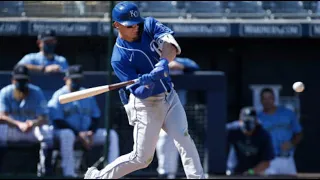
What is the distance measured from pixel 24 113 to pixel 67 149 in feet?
2.04

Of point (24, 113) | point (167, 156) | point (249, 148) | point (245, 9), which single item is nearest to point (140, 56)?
point (167, 156)

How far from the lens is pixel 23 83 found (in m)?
7.74

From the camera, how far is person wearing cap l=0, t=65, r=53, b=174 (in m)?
7.67

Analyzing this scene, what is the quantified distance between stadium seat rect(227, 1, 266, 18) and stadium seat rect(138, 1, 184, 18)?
63 centimetres

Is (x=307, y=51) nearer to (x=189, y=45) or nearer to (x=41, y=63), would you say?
(x=189, y=45)

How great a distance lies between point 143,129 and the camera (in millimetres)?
5219

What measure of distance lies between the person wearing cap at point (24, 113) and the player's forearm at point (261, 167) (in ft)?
7.31

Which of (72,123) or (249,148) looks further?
(249,148)

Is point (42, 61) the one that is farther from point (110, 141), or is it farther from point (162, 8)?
point (162, 8)

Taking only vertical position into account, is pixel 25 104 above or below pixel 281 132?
above

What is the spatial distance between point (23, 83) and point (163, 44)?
3195 millimetres

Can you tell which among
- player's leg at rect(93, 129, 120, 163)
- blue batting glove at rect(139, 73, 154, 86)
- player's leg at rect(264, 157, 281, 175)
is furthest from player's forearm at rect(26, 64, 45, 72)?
blue batting glove at rect(139, 73, 154, 86)

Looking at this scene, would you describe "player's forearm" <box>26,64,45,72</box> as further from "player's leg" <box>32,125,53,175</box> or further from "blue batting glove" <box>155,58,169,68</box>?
"blue batting glove" <box>155,58,169,68</box>

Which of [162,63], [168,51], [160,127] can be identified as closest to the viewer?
[162,63]
